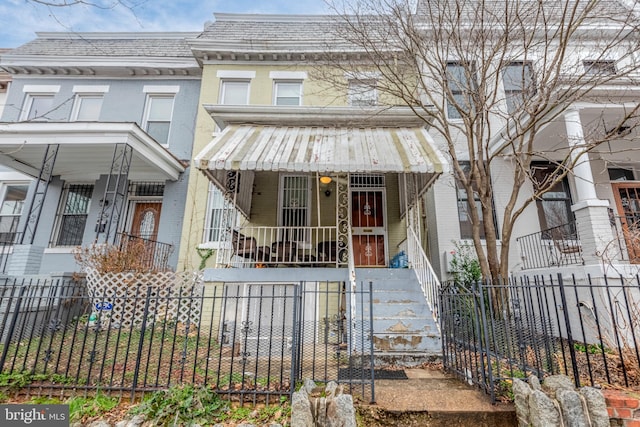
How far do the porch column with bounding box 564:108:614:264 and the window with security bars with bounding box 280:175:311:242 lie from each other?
6530 millimetres

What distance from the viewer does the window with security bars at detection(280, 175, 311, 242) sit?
947 cm

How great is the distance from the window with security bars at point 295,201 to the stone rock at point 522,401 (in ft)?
22.1

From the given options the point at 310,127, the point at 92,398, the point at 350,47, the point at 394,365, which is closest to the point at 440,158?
the point at 310,127

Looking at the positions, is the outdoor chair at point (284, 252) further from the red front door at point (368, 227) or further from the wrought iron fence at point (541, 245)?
the wrought iron fence at point (541, 245)

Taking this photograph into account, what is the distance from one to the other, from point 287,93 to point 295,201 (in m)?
4.04

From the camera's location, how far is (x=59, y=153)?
29.6 ft

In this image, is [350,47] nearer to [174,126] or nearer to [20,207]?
[174,126]

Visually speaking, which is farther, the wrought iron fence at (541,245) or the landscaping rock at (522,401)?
the wrought iron fence at (541,245)

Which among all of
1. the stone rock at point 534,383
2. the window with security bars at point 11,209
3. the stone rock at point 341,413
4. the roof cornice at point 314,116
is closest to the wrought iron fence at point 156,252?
the roof cornice at point 314,116

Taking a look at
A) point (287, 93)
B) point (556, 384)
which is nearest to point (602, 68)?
point (556, 384)

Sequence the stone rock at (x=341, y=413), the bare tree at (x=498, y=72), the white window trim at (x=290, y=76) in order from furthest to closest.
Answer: the white window trim at (x=290, y=76)
the bare tree at (x=498, y=72)
the stone rock at (x=341, y=413)

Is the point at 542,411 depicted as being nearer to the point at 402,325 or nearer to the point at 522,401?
the point at 522,401

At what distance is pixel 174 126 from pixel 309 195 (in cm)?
561

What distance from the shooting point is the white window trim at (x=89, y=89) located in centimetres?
1102
